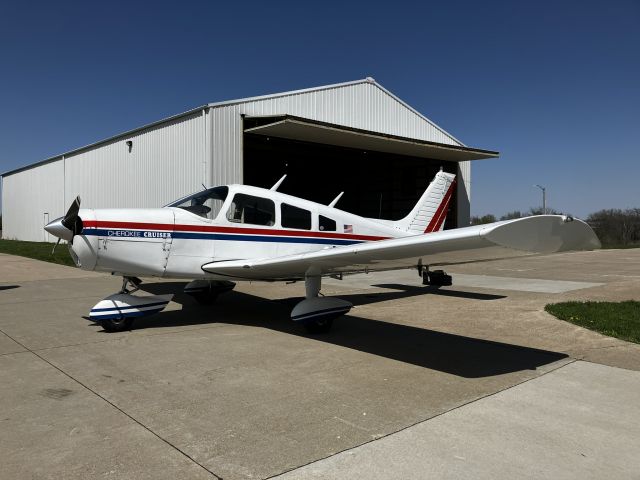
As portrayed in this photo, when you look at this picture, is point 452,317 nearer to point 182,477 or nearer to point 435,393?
point 435,393

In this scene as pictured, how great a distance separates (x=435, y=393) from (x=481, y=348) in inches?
78.5

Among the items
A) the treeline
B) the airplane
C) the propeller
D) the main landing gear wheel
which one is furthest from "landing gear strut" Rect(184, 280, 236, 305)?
the treeline

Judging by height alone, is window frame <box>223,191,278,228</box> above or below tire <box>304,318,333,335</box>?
above

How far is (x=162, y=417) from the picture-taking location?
362 centimetres

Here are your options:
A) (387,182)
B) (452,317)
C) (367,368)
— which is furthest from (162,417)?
(387,182)

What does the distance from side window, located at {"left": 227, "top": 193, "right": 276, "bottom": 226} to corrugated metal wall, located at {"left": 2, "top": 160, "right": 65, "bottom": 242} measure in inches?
1178

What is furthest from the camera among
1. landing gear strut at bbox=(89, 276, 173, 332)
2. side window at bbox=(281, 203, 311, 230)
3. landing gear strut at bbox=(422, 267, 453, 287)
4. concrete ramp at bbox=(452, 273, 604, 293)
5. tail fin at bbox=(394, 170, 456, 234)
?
landing gear strut at bbox=(422, 267, 453, 287)

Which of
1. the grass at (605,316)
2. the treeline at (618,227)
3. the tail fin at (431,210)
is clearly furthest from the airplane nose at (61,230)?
the treeline at (618,227)

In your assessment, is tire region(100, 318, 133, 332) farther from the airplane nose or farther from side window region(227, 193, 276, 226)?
side window region(227, 193, 276, 226)

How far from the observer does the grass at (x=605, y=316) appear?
22.2 ft

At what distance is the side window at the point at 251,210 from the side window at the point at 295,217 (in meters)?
0.19

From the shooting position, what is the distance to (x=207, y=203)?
23.7ft

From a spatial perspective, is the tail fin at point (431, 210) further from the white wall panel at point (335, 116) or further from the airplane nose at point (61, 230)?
the white wall panel at point (335, 116)

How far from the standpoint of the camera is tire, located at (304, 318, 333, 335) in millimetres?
6664
